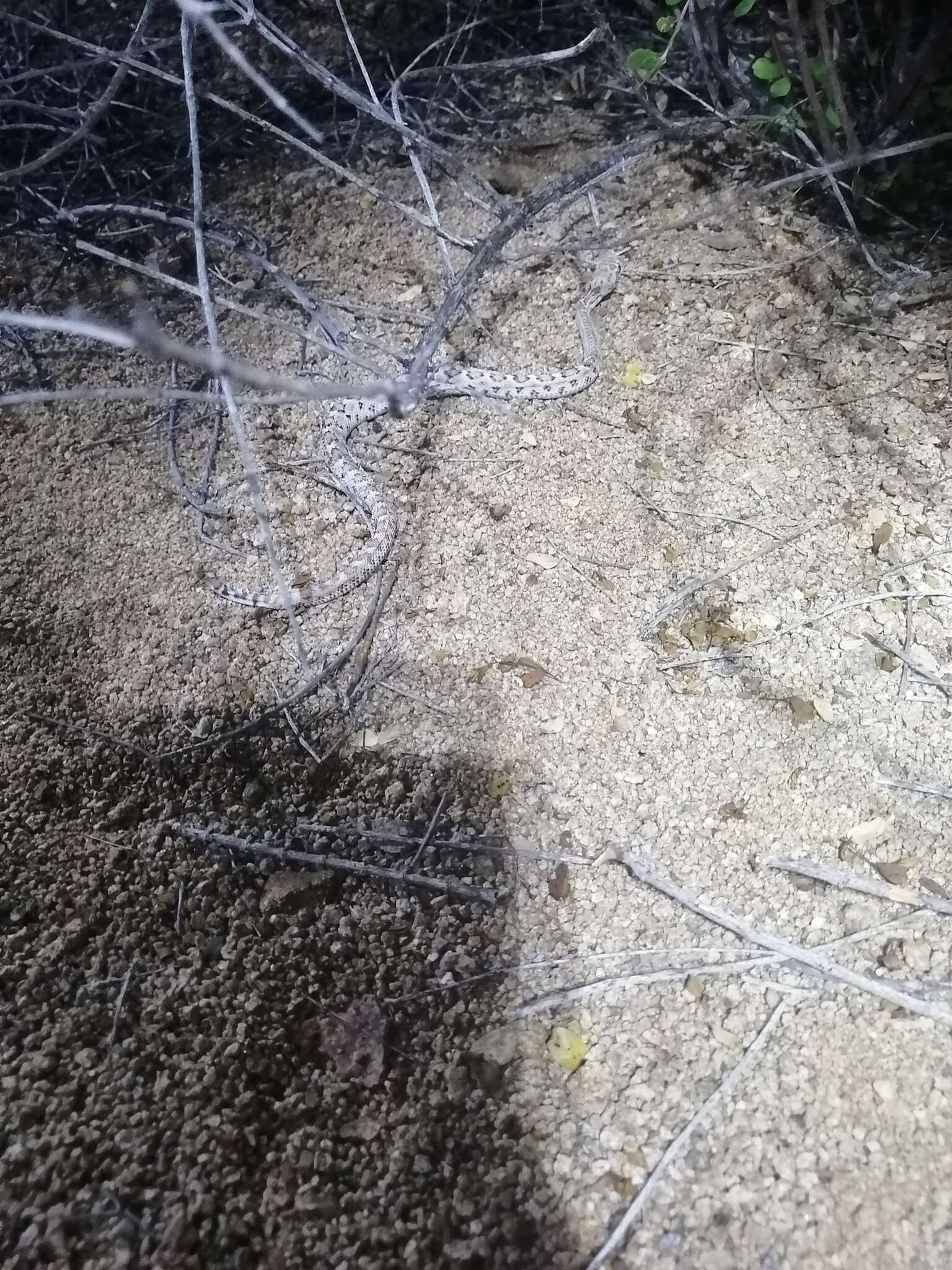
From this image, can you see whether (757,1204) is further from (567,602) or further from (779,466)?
(779,466)

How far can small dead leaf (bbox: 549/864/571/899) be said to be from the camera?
4.98 ft

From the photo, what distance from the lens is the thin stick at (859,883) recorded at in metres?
1.45

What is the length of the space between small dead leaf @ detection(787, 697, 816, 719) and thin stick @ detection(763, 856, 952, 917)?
29 cm

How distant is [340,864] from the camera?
1.54 metres

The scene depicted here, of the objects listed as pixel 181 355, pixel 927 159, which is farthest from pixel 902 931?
pixel 927 159

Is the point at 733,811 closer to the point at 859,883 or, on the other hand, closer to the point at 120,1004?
the point at 859,883

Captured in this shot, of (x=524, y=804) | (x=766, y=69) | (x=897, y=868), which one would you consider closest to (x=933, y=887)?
(x=897, y=868)

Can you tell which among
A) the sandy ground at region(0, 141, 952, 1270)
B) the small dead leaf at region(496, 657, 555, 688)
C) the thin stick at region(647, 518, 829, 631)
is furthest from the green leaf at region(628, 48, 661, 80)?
the small dead leaf at region(496, 657, 555, 688)

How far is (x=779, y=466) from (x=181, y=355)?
146cm

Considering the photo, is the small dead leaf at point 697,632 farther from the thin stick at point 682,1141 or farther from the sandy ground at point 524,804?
the thin stick at point 682,1141

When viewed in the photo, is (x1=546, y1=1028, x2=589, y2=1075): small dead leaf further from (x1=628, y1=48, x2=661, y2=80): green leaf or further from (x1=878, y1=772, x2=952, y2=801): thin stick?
(x1=628, y1=48, x2=661, y2=80): green leaf

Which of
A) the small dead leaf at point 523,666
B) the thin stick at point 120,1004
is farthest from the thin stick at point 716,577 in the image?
the thin stick at point 120,1004

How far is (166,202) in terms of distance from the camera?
2.71m

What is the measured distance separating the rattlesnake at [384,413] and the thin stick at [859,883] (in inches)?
40.6
